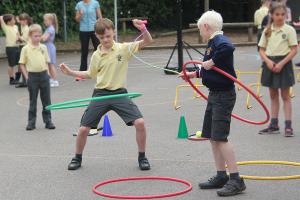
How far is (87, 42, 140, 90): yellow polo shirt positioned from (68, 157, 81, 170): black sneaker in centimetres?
87

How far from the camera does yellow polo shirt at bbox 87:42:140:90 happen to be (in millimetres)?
7184

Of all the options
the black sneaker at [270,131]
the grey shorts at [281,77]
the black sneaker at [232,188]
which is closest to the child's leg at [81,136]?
the black sneaker at [232,188]

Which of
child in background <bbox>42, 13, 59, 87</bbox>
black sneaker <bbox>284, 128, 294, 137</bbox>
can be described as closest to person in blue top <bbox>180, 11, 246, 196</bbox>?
black sneaker <bbox>284, 128, 294, 137</bbox>

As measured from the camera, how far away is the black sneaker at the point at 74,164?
723cm

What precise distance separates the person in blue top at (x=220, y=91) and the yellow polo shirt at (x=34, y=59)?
13.5 ft

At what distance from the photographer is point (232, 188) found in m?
6.04

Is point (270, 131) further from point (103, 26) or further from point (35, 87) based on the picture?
A: point (35, 87)

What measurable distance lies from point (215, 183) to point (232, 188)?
1.07 ft

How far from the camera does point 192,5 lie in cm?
3238

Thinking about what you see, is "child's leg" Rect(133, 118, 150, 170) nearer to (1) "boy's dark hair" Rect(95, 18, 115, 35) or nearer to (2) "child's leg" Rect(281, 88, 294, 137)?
(1) "boy's dark hair" Rect(95, 18, 115, 35)

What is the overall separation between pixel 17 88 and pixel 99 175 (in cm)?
813

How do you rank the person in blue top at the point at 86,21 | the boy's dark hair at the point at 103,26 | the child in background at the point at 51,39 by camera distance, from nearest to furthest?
the boy's dark hair at the point at 103,26 → the child in background at the point at 51,39 → the person in blue top at the point at 86,21

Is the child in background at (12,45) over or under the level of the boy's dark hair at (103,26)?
under

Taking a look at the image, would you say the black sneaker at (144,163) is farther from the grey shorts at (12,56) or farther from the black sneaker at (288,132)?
the grey shorts at (12,56)
